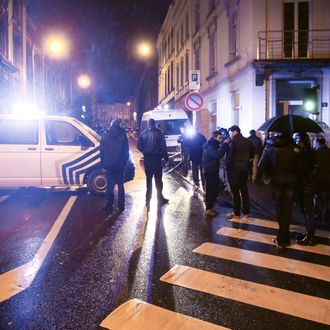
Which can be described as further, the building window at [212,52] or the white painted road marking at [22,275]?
the building window at [212,52]

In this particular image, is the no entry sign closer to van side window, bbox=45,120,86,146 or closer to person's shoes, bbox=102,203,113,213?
van side window, bbox=45,120,86,146

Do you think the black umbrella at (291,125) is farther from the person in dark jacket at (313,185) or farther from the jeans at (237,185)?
the jeans at (237,185)

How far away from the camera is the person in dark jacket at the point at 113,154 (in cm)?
857

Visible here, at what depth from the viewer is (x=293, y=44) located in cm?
1540

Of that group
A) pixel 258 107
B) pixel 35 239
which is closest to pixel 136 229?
pixel 35 239

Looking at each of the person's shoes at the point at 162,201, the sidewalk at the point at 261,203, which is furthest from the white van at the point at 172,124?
the person's shoes at the point at 162,201

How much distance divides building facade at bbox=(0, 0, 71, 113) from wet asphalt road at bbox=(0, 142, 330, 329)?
45.9 ft

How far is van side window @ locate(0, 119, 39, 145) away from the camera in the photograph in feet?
33.3

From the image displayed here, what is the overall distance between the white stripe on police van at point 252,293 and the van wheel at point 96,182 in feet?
18.6

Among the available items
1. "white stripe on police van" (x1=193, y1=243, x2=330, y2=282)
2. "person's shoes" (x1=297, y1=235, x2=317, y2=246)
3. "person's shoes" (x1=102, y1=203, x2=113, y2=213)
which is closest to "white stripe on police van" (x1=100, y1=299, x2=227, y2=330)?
"white stripe on police van" (x1=193, y1=243, x2=330, y2=282)

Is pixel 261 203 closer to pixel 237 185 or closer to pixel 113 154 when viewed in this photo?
pixel 237 185

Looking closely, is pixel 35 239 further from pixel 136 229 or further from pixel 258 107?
pixel 258 107

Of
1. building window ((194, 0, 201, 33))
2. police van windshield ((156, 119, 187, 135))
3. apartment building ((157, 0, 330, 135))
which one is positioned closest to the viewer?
apartment building ((157, 0, 330, 135))

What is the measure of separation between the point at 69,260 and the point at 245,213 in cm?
387
